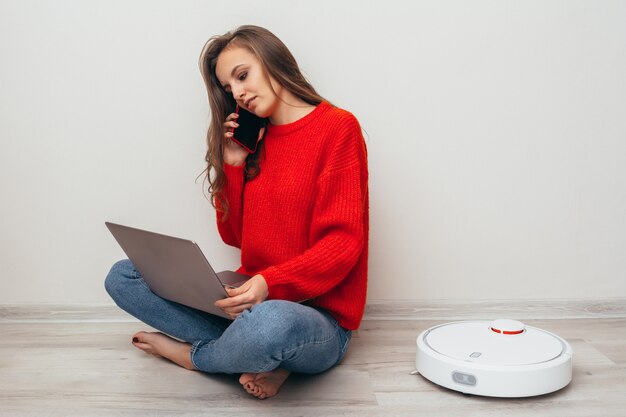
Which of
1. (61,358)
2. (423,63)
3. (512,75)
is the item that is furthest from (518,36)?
(61,358)

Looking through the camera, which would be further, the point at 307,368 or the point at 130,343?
the point at 130,343

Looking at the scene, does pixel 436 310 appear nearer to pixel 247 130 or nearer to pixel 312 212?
pixel 312 212

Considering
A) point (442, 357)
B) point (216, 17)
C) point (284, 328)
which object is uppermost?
point (216, 17)

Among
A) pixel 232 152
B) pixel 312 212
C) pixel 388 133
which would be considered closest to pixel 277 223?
pixel 312 212

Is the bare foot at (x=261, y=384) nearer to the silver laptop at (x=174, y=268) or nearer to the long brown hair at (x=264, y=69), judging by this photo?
the silver laptop at (x=174, y=268)

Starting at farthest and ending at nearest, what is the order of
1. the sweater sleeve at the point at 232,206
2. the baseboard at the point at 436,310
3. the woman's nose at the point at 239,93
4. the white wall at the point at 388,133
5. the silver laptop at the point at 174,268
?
1. the baseboard at the point at 436,310
2. the white wall at the point at 388,133
3. the sweater sleeve at the point at 232,206
4. the woman's nose at the point at 239,93
5. the silver laptop at the point at 174,268

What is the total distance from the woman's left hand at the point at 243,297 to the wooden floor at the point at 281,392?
185 mm

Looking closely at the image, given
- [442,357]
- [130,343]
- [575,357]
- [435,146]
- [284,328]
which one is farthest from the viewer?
[435,146]

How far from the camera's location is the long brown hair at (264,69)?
146 cm

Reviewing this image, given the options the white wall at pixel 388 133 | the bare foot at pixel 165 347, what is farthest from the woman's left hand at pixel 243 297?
the white wall at pixel 388 133

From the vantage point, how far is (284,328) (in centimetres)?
123

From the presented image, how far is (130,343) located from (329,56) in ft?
2.87

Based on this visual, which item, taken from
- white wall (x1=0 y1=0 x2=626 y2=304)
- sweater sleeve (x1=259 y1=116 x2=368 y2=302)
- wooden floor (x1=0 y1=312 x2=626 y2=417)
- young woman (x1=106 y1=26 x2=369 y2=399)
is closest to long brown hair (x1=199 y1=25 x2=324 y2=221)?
young woman (x1=106 y1=26 x2=369 y2=399)

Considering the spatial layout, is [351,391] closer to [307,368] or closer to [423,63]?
[307,368]
